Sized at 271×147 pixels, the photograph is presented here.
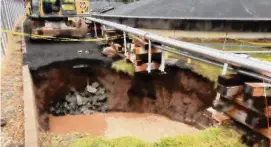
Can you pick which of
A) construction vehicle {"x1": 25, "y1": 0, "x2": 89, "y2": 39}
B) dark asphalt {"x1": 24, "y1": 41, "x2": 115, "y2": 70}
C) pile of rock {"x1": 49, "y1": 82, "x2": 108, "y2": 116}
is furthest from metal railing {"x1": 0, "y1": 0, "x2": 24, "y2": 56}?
pile of rock {"x1": 49, "y1": 82, "x2": 108, "y2": 116}

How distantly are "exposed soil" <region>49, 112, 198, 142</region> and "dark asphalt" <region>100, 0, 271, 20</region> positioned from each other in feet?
14.0

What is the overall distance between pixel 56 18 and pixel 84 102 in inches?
224

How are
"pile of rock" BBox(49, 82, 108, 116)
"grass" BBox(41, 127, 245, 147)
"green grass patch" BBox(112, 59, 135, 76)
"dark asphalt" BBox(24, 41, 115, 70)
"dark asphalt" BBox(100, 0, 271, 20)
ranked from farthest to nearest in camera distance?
"dark asphalt" BBox(100, 0, 271, 20), "dark asphalt" BBox(24, 41, 115, 70), "pile of rock" BBox(49, 82, 108, 116), "green grass patch" BBox(112, 59, 135, 76), "grass" BBox(41, 127, 245, 147)

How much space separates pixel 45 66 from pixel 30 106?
9.29ft

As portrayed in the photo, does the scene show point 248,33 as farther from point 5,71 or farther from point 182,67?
point 5,71

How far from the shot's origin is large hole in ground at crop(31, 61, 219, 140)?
7.65 meters

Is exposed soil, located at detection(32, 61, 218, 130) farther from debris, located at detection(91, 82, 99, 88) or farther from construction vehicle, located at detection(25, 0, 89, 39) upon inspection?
construction vehicle, located at detection(25, 0, 89, 39)

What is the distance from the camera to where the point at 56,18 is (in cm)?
1229

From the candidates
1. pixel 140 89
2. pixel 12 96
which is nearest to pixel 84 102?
pixel 140 89

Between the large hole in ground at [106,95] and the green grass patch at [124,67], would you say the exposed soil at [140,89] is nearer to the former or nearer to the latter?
the large hole in ground at [106,95]

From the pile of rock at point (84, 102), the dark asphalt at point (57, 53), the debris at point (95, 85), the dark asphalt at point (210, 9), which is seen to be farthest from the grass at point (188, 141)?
the dark asphalt at point (210, 9)

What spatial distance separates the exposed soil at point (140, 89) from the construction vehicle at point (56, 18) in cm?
406

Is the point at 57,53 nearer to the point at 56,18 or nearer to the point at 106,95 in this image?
the point at 106,95

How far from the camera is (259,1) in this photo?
10.5 meters
